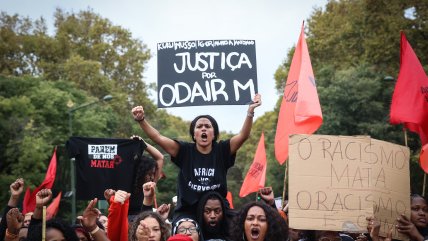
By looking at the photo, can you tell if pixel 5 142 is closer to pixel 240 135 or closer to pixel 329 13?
pixel 329 13

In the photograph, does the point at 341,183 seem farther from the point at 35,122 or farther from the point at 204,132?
the point at 35,122

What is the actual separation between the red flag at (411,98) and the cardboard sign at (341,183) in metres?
2.01

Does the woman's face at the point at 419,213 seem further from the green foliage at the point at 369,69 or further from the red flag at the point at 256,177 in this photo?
the green foliage at the point at 369,69

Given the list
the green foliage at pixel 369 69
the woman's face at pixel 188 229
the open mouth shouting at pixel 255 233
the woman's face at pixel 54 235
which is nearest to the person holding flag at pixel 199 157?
the woman's face at pixel 188 229

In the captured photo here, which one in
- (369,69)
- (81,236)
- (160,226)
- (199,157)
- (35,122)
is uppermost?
(369,69)

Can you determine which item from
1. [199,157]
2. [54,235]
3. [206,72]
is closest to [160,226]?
[54,235]

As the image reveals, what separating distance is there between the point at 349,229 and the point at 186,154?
172 centimetres

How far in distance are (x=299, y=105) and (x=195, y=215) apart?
237cm

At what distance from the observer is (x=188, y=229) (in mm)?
7281

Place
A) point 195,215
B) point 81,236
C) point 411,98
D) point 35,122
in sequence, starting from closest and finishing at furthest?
1. point 81,236
2. point 195,215
3. point 411,98
4. point 35,122

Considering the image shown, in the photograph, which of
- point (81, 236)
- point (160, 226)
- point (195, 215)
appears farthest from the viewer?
point (195, 215)

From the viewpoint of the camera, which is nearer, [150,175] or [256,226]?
[256,226]

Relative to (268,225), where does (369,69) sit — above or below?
above

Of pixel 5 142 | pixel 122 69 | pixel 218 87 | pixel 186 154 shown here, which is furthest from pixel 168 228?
pixel 122 69
